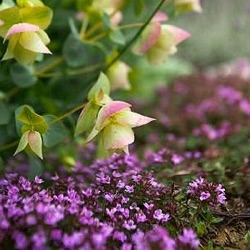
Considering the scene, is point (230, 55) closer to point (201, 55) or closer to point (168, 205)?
point (201, 55)

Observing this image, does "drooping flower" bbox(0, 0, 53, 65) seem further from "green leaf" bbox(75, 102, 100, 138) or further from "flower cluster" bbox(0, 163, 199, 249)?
"flower cluster" bbox(0, 163, 199, 249)

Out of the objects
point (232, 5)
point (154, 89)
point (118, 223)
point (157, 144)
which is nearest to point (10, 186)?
point (118, 223)

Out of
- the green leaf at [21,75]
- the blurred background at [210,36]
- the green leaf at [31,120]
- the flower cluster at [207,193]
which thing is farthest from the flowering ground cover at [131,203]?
the blurred background at [210,36]

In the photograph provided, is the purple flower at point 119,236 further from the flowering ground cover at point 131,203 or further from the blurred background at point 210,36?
the blurred background at point 210,36

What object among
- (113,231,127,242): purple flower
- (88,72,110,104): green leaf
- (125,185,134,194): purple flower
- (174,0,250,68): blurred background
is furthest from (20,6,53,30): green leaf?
(174,0,250,68): blurred background

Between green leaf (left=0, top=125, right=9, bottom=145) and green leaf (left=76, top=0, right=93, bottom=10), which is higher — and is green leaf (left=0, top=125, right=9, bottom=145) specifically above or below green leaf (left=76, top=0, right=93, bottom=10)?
below

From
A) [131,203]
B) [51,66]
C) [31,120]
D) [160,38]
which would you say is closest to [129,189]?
[131,203]
